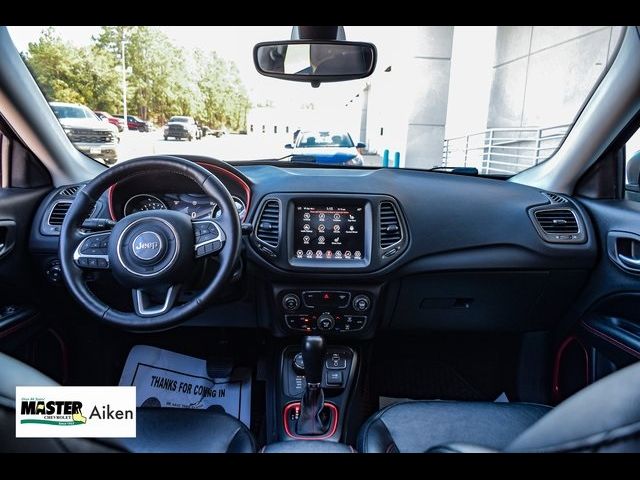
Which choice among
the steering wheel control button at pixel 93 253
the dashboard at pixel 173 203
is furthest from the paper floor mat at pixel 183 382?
the steering wheel control button at pixel 93 253

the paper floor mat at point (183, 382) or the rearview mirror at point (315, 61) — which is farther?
the paper floor mat at point (183, 382)

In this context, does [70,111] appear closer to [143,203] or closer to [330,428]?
[143,203]

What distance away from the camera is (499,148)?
11.1m

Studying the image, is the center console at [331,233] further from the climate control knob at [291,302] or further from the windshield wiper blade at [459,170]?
the windshield wiper blade at [459,170]

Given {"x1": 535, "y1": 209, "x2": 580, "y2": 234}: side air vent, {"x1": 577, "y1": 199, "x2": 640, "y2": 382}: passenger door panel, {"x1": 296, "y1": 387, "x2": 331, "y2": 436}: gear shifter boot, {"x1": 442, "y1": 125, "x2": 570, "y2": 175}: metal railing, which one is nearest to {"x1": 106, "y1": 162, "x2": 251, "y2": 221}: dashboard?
{"x1": 296, "y1": 387, "x2": 331, "y2": 436}: gear shifter boot

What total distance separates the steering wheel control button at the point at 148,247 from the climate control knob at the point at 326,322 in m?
0.99

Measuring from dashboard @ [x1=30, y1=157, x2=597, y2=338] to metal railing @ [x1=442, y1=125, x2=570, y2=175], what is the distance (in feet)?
20.5

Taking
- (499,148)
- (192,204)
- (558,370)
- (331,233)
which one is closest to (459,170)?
(331,233)

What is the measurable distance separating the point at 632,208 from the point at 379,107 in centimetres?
2019

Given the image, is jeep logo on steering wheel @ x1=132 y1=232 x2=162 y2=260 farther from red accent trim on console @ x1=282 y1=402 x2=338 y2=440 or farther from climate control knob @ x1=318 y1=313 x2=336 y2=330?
red accent trim on console @ x1=282 y1=402 x2=338 y2=440

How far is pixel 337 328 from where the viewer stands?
2.35 metres

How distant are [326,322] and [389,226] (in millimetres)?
574

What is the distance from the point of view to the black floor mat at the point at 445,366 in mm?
2705
